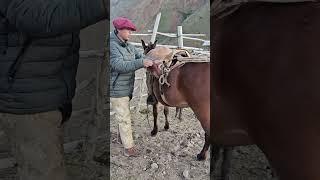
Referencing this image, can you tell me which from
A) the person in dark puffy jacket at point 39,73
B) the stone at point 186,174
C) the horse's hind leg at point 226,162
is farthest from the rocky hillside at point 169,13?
the horse's hind leg at point 226,162

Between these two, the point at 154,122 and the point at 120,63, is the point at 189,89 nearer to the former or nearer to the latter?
the point at 154,122

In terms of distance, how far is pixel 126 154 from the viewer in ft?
5.96

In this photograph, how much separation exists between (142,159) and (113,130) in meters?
0.17

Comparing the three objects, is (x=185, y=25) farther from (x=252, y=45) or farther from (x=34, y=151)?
(x=34, y=151)

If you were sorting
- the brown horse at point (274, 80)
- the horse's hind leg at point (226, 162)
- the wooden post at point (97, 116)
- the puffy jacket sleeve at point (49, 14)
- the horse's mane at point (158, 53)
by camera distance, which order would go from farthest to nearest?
the horse's hind leg at point (226, 162) → the wooden post at point (97, 116) → the horse's mane at point (158, 53) → the brown horse at point (274, 80) → the puffy jacket sleeve at point (49, 14)

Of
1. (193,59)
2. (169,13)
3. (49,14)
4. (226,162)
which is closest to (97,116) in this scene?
(226,162)

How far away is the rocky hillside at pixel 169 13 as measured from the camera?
1665 millimetres

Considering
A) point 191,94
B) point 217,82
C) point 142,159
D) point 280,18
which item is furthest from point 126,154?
point 280,18

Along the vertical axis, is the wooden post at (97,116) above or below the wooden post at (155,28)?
below

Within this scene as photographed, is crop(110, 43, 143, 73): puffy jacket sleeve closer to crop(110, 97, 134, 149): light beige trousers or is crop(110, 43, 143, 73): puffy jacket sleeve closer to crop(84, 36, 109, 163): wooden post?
crop(110, 97, 134, 149): light beige trousers

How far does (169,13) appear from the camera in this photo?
5.61 feet

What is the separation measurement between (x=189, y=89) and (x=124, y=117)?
1.04 ft

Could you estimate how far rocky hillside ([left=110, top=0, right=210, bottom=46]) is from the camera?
1.67 metres

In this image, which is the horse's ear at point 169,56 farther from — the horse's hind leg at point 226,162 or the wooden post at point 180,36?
the horse's hind leg at point 226,162
